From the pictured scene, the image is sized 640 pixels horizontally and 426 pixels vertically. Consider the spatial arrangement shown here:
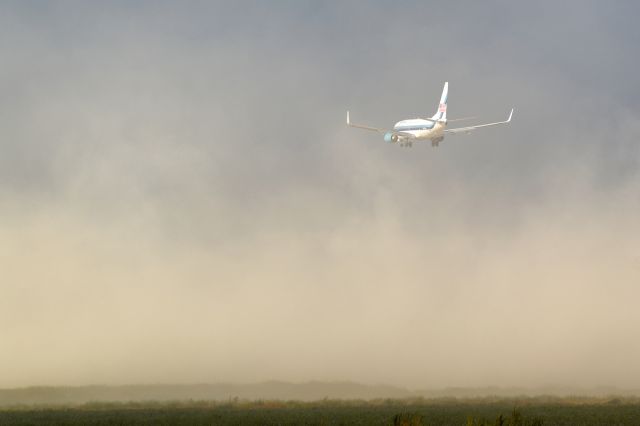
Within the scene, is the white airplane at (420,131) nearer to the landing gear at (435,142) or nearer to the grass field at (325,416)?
the landing gear at (435,142)

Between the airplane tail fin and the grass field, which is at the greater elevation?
the airplane tail fin

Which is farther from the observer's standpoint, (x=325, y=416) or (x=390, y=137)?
(x=390, y=137)

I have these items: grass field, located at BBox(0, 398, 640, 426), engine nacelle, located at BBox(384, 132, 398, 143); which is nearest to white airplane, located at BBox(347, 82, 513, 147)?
engine nacelle, located at BBox(384, 132, 398, 143)

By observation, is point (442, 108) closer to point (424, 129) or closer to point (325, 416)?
point (424, 129)

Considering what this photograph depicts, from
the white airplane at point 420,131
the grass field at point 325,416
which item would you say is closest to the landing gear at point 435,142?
the white airplane at point 420,131

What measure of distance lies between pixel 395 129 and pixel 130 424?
79.1 meters

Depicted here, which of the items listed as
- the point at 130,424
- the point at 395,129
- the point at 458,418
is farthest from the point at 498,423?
the point at 395,129

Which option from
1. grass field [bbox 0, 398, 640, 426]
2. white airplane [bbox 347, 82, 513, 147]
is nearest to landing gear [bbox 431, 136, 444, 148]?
white airplane [bbox 347, 82, 513, 147]

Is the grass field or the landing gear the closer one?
the grass field

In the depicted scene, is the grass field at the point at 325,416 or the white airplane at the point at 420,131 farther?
the white airplane at the point at 420,131

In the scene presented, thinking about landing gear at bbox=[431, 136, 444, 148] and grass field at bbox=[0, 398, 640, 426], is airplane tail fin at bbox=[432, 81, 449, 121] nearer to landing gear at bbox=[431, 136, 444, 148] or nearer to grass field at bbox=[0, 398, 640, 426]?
landing gear at bbox=[431, 136, 444, 148]

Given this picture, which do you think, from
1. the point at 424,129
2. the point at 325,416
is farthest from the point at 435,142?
the point at 325,416

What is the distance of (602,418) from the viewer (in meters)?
65.2

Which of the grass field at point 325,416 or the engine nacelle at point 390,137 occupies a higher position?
the engine nacelle at point 390,137
